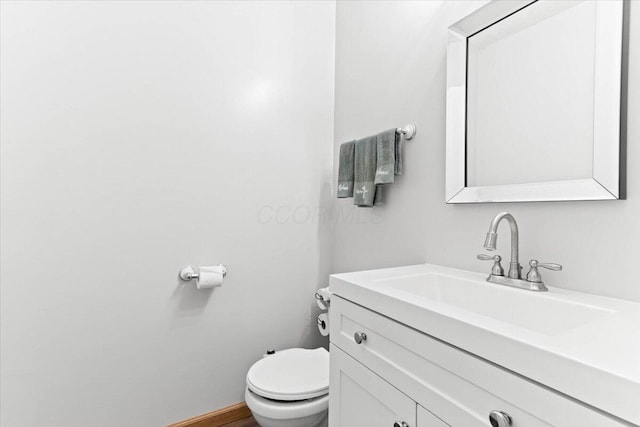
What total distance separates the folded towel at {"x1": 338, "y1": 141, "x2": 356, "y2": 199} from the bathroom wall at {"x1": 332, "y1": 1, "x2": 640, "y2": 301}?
13cm

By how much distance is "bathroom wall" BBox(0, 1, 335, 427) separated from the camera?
1.26 meters

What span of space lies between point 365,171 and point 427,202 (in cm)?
36

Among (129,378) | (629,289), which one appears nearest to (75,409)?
(129,378)

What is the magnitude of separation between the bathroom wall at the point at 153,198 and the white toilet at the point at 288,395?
379 mm

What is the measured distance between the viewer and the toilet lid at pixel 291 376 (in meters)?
1.28

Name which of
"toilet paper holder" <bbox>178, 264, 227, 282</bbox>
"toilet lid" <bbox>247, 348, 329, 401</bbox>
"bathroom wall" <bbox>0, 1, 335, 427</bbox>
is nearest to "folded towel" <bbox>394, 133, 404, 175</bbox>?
"bathroom wall" <bbox>0, 1, 335, 427</bbox>

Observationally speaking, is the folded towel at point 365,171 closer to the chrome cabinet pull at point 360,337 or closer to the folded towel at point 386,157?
the folded towel at point 386,157

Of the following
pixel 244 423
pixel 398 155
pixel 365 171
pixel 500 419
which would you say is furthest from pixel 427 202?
pixel 244 423

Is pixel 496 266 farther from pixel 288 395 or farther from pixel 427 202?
pixel 288 395

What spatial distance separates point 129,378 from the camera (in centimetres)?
145

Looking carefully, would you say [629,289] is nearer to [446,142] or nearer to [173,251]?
[446,142]

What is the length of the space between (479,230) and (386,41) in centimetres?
105

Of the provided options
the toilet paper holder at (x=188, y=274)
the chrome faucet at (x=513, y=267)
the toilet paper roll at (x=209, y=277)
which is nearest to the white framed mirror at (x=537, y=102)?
the chrome faucet at (x=513, y=267)

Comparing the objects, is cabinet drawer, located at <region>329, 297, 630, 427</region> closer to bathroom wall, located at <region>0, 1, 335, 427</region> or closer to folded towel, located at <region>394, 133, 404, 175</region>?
folded towel, located at <region>394, 133, 404, 175</region>
